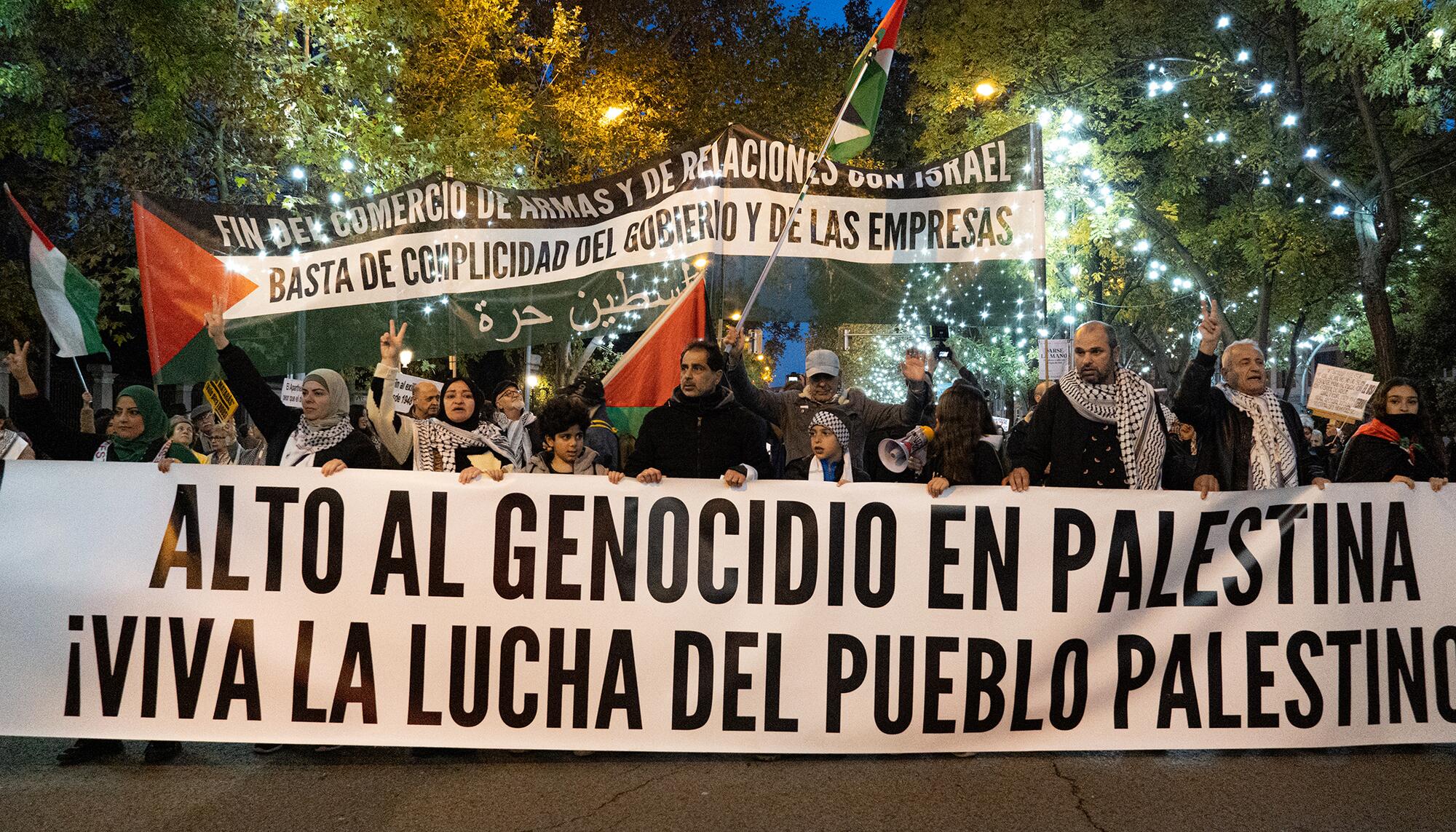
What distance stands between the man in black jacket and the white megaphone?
24.7 inches

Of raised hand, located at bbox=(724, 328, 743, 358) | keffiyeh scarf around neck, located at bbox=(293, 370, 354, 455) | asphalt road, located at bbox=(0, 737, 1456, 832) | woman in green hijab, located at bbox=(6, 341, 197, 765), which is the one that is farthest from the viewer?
raised hand, located at bbox=(724, 328, 743, 358)

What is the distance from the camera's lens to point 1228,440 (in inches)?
237

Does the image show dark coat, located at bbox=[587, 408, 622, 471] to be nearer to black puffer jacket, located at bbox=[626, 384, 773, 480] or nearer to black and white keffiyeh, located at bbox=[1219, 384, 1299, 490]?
black puffer jacket, located at bbox=[626, 384, 773, 480]

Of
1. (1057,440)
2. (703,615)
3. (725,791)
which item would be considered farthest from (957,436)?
(725,791)

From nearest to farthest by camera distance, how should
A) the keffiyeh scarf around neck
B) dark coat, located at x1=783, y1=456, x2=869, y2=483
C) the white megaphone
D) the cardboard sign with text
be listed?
the keffiyeh scarf around neck → the white megaphone → dark coat, located at x1=783, y1=456, x2=869, y2=483 → the cardboard sign with text

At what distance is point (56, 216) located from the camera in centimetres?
1945

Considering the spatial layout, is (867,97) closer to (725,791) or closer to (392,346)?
(392,346)

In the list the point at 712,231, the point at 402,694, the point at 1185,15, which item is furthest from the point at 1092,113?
the point at 402,694

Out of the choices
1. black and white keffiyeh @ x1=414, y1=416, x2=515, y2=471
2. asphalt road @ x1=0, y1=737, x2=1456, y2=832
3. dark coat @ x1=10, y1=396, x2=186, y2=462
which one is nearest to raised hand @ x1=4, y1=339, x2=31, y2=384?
dark coat @ x1=10, y1=396, x2=186, y2=462

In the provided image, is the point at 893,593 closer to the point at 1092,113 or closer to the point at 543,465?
the point at 543,465

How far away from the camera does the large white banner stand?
5023 mm

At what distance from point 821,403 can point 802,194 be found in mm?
1173

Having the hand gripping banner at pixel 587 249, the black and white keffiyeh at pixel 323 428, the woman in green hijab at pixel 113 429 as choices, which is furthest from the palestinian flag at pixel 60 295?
the black and white keffiyeh at pixel 323 428

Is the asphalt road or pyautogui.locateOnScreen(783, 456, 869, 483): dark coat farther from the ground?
pyautogui.locateOnScreen(783, 456, 869, 483): dark coat
